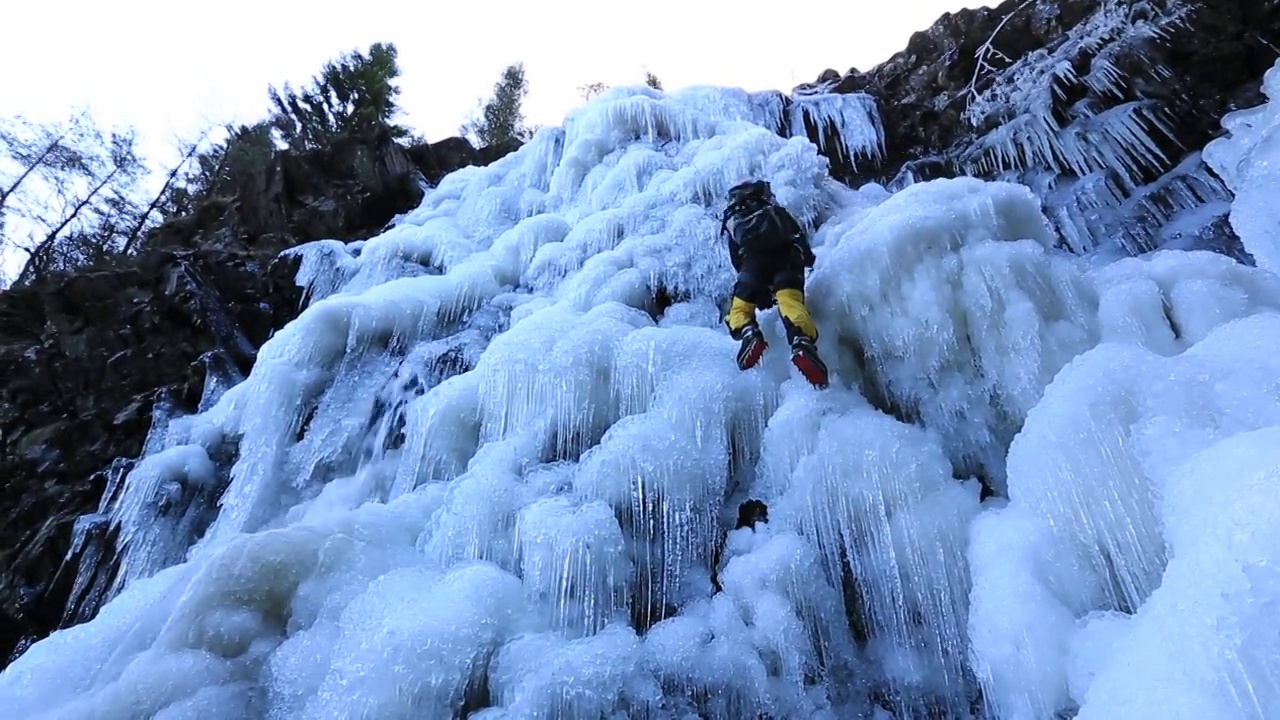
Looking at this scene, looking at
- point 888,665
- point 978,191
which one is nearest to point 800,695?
point 888,665

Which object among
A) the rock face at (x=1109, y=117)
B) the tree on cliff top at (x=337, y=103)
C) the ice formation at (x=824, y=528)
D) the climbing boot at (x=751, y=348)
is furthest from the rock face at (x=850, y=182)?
the tree on cliff top at (x=337, y=103)

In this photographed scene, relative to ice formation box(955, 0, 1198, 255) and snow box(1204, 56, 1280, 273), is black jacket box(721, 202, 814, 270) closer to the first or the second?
snow box(1204, 56, 1280, 273)

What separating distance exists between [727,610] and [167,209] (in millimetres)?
15635

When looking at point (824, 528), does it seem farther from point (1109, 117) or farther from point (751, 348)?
point (1109, 117)

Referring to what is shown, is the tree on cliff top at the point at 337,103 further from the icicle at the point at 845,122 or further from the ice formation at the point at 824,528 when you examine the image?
the ice formation at the point at 824,528

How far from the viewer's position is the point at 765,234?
3.86m

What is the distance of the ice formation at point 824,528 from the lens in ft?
6.93

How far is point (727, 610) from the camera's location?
291 centimetres

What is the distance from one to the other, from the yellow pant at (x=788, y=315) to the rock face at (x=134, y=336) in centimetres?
457

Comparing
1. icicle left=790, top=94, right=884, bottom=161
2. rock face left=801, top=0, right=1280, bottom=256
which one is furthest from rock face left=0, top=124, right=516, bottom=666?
rock face left=801, top=0, right=1280, bottom=256

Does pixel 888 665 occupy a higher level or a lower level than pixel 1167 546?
lower

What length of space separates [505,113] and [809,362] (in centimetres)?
1445

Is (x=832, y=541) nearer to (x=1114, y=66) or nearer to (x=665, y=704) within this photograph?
(x=665, y=704)

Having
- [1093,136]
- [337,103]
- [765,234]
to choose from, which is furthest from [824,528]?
[337,103]
